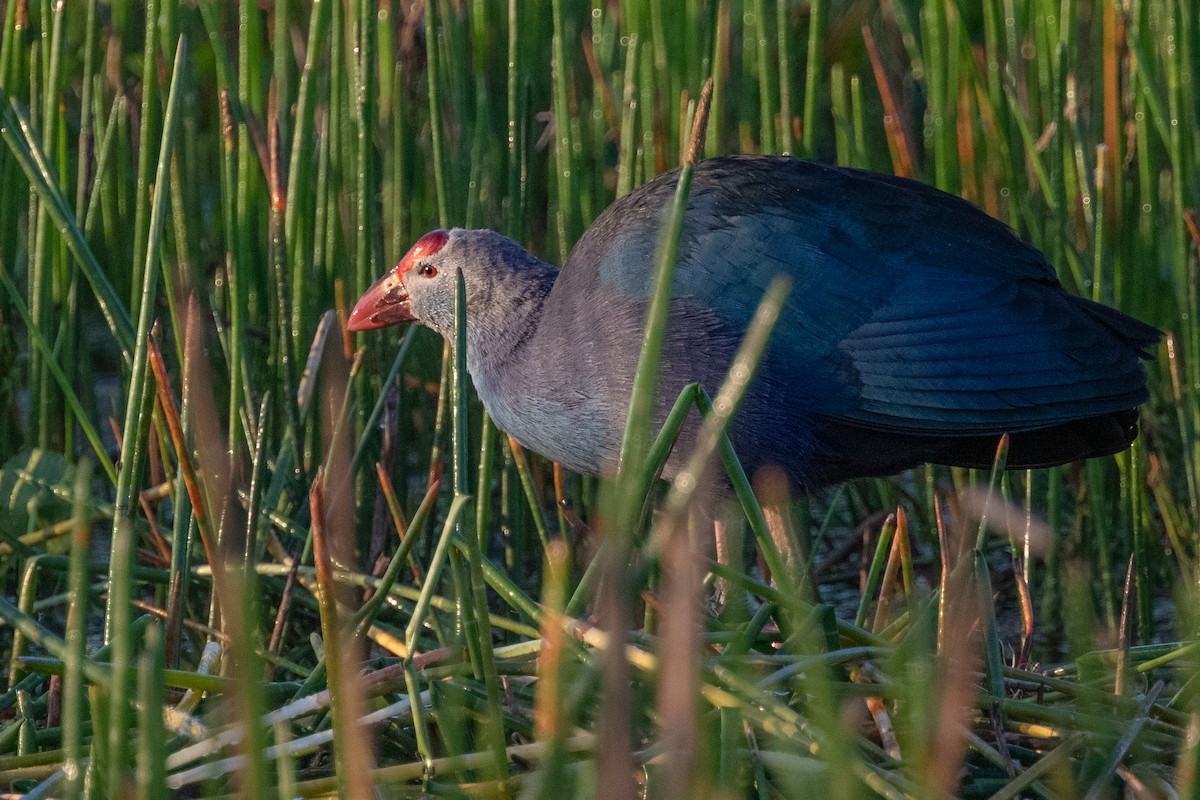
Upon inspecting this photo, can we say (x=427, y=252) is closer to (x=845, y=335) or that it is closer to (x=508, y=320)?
(x=508, y=320)

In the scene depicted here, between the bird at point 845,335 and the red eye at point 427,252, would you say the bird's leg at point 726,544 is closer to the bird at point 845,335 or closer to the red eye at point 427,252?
the bird at point 845,335

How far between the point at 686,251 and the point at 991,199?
846 mm

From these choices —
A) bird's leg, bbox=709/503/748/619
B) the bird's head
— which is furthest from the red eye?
bird's leg, bbox=709/503/748/619

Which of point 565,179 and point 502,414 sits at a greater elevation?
point 565,179

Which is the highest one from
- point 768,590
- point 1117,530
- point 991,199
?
point 991,199

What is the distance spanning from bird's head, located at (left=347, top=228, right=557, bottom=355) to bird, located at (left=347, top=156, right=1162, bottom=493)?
8.1 inches

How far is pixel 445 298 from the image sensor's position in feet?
7.80

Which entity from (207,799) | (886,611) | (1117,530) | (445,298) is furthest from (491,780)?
(1117,530)

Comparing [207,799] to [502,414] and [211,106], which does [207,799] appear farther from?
[211,106]

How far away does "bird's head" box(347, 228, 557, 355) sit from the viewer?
235cm

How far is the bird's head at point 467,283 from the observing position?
235cm

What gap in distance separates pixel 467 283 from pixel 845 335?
647 millimetres

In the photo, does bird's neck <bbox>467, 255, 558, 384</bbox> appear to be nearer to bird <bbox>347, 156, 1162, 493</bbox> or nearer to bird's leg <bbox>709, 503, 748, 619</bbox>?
bird <bbox>347, 156, 1162, 493</bbox>

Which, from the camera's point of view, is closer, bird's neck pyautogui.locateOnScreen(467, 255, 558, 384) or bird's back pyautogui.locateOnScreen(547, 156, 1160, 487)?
bird's back pyautogui.locateOnScreen(547, 156, 1160, 487)
